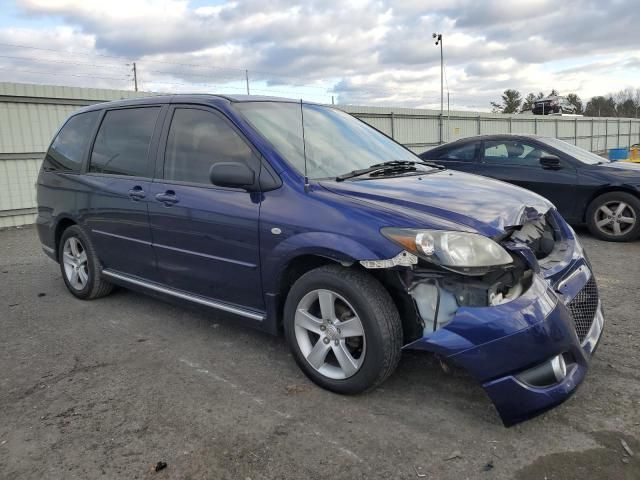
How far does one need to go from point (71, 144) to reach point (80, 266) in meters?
1.18

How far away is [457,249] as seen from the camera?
258 centimetres

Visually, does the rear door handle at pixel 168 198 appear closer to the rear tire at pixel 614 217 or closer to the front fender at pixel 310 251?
the front fender at pixel 310 251

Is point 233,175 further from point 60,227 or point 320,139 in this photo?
point 60,227

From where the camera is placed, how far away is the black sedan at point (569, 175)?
6.71m

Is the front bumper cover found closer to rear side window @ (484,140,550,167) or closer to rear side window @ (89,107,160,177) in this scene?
rear side window @ (89,107,160,177)

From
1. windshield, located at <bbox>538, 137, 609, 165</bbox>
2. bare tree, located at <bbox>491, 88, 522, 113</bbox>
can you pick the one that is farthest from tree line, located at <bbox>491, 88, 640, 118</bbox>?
windshield, located at <bbox>538, 137, 609, 165</bbox>

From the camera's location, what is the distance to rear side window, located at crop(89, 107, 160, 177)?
161 inches

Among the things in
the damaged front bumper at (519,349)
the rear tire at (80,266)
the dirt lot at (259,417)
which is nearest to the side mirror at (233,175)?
the dirt lot at (259,417)

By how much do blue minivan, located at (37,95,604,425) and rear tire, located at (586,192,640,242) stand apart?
12.8ft

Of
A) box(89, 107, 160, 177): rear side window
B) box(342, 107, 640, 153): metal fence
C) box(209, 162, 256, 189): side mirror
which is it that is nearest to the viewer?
box(209, 162, 256, 189): side mirror

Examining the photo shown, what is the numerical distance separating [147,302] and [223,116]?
7.14 feet

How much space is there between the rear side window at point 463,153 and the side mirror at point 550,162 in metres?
1.03

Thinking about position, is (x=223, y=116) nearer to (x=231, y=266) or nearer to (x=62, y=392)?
(x=231, y=266)

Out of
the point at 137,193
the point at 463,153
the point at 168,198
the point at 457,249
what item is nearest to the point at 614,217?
the point at 463,153
